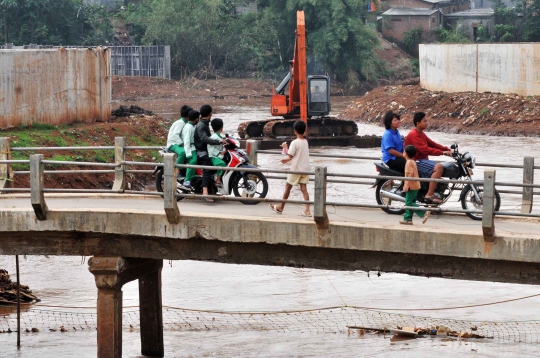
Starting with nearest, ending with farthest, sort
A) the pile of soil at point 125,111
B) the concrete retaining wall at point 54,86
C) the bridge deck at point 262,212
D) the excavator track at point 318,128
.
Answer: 1. the bridge deck at point 262,212
2. the concrete retaining wall at point 54,86
3. the pile of soil at point 125,111
4. the excavator track at point 318,128

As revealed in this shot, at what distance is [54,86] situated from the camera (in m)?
27.2

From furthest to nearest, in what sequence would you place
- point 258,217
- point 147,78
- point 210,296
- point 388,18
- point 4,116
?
1. point 388,18
2. point 147,78
3. point 4,116
4. point 210,296
5. point 258,217

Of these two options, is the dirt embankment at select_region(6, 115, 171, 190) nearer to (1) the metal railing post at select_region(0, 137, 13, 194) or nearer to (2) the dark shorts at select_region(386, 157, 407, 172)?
(1) the metal railing post at select_region(0, 137, 13, 194)

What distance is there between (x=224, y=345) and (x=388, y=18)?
225 ft

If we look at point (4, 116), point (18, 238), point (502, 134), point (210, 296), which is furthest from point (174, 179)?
point (502, 134)

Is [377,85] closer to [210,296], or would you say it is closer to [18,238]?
[210,296]

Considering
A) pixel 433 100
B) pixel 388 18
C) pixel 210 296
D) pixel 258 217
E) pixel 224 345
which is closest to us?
pixel 258 217

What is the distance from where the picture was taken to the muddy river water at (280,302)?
14609 millimetres

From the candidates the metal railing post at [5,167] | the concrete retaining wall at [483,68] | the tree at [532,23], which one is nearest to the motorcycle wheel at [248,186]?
the metal railing post at [5,167]

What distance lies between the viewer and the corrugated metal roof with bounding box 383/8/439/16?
79.1m

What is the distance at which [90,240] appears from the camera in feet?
39.9

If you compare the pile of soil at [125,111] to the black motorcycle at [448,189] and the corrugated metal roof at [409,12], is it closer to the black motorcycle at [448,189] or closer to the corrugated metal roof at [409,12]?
the black motorcycle at [448,189]

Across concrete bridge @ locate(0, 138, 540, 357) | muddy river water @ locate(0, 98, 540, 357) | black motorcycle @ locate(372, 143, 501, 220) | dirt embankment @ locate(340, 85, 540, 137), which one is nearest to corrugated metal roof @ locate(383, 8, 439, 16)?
dirt embankment @ locate(340, 85, 540, 137)

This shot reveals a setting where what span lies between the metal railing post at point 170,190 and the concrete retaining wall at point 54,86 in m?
14.7
